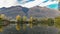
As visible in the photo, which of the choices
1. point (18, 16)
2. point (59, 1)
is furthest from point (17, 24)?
point (59, 1)

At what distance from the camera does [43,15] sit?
3387 mm

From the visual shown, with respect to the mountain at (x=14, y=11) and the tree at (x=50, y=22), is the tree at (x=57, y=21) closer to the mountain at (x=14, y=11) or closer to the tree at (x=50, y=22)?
the tree at (x=50, y=22)

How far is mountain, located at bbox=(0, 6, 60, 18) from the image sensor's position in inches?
→ 133

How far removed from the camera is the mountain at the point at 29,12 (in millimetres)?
3385

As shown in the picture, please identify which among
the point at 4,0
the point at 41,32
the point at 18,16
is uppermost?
the point at 4,0

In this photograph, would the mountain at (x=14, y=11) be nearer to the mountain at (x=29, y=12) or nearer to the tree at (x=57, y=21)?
the mountain at (x=29, y=12)

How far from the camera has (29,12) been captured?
→ 3400 millimetres

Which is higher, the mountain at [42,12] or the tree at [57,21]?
the mountain at [42,12]

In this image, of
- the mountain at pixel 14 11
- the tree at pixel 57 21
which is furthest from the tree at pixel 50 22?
the mountain at pixel 14 11

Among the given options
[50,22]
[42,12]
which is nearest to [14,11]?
[42,12]

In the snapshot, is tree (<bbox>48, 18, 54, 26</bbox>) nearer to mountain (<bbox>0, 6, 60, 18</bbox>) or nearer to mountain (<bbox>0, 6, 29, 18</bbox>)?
mountain (<bbox>0, 6, 60, 18</bbox>)

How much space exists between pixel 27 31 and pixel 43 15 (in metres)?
0.32

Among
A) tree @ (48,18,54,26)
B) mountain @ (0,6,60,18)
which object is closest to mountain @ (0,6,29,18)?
mountain @ (0,6,60,18)

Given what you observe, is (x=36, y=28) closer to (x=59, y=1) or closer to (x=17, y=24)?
(x=17, y=24)
